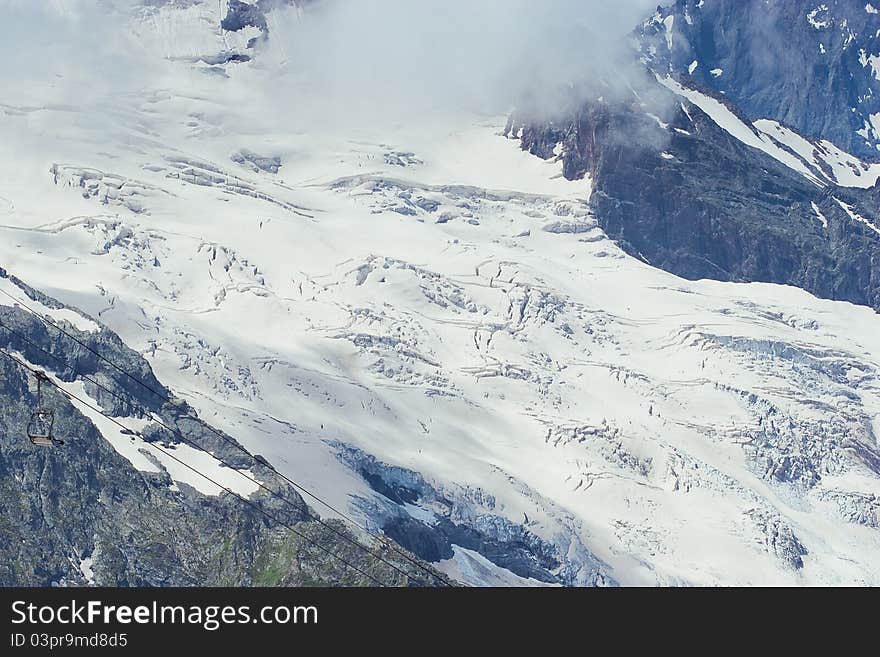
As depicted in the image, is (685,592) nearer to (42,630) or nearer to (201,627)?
(201,627)

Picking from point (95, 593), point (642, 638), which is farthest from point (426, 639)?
point (95, 593)

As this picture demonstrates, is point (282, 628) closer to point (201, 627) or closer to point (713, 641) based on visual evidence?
point (201, 627)

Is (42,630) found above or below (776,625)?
below

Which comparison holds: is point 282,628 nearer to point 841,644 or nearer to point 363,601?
point 363,601

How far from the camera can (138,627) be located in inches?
2286

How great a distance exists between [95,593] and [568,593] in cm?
1377

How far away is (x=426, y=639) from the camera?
5772 centimetres

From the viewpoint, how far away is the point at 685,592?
58.7 m

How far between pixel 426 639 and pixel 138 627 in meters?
8.27

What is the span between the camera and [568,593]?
58375 millimetres

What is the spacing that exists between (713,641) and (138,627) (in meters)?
16.4

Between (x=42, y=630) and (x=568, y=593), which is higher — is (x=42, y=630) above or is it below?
below

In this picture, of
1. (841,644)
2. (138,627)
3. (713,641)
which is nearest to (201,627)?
(138,627)

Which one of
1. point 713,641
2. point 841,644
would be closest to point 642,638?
point 713,641
